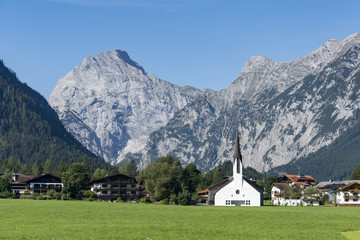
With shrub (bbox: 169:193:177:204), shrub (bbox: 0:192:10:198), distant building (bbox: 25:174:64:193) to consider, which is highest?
distant building (bbox: 25:174:64:193)

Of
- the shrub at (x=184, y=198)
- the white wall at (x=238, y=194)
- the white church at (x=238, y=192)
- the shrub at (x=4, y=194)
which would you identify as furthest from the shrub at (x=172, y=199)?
the shrub at (x=4, y=194)

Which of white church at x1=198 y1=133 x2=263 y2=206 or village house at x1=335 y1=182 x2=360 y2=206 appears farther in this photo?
village house at x1=335 y1=182 x2=360 y2=206

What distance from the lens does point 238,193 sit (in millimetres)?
157375

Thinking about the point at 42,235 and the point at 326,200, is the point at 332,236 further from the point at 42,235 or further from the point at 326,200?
the point at 326,200

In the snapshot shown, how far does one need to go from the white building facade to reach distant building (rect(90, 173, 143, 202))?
115ft

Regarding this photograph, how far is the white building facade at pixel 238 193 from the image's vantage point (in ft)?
512

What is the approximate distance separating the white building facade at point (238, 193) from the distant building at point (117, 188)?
34973 mm

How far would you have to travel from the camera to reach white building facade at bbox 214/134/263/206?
156m

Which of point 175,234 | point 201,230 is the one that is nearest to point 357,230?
point 201,230

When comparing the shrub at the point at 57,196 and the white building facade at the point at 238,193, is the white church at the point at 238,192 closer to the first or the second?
the white building facade at the point at 238,193

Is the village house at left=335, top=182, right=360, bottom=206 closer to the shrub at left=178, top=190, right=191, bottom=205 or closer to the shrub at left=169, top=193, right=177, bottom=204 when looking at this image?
the shrub at left=178, top=190, right=191, bottom=205

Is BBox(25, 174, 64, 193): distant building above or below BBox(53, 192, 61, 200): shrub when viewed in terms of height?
above

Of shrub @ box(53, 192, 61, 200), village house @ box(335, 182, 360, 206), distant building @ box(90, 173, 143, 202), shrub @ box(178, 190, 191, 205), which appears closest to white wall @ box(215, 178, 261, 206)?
shrub @ box(178, 190, 191, 205)

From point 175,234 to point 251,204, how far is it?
4417 inches
